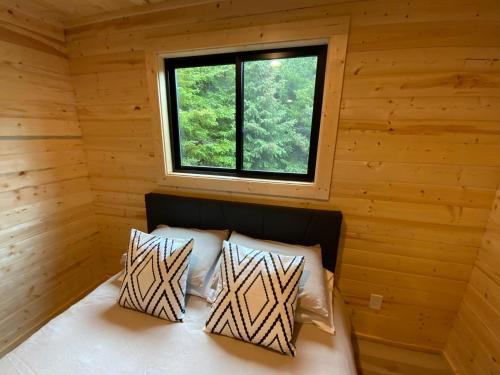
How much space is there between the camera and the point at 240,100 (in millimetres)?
1635

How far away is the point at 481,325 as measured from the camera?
1.31m

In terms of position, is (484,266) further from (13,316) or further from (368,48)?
(13,316)

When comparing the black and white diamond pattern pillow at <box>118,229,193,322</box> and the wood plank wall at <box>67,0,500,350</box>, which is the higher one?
the wood plank wall at <box>67,0,500,350</box>

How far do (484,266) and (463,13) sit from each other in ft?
4.64

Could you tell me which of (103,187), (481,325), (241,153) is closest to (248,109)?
(241,153)

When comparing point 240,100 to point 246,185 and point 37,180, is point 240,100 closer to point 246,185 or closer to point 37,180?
point 246,185

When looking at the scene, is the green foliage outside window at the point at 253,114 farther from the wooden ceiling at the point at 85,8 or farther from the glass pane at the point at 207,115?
the wooden ceiling at the point at 85,8

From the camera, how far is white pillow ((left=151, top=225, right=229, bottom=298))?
1387 mm

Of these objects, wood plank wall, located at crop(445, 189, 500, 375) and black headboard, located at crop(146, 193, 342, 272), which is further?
black headboard, located at crop(146, 193, 342, 272)

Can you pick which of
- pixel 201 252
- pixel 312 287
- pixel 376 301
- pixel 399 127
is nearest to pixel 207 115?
pixel 201 252

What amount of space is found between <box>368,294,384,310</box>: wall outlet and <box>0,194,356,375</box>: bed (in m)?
0.35

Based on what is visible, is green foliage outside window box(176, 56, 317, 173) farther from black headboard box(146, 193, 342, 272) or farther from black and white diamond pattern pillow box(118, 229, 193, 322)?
black and white diamond pattern pillow box(118, 229, 193, 322)

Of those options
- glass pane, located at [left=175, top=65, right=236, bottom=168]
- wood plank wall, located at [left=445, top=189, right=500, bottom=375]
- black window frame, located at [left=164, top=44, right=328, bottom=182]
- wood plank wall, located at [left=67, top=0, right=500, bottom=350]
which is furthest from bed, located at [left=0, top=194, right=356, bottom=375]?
glass pane, located at [left=175, top=65, right=236, bottom=168]

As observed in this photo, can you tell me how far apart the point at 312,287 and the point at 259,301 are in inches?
13.3
